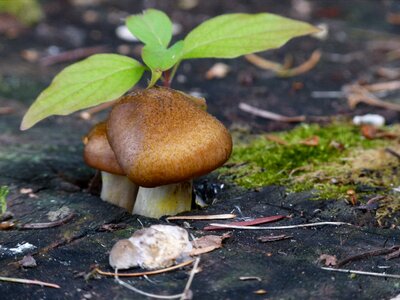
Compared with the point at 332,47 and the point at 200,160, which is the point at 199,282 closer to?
the point at 200,160

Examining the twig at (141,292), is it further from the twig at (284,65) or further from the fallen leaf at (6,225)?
the twig at (284,65)

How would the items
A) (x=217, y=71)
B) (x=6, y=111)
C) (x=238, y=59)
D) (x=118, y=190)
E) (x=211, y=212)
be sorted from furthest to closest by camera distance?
(x=238, y=59), (x=217, y=71), (x=6, y=111), (x=118, y=190), (x=211, y=212)

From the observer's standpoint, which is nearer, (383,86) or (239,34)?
(239,34)

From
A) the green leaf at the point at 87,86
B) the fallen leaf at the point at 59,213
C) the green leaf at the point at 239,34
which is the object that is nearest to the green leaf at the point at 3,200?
the fallen leaf at the point at 59,213

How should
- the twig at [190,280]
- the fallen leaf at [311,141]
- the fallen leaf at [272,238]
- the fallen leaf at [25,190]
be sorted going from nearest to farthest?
1. the twig at [190,280]
2. the fallen leaf at [272,238]
3. the fallen leaf at [25,190]
4. the fallen leaf at [311,141]

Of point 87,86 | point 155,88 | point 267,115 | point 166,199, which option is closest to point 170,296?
point 166,199

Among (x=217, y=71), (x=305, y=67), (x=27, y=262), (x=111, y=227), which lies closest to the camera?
(x=27, y=262)

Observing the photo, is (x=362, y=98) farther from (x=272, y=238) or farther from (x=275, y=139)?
(x=272, y=238)

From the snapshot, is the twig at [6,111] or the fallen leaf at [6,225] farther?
the twig at [6,111]
